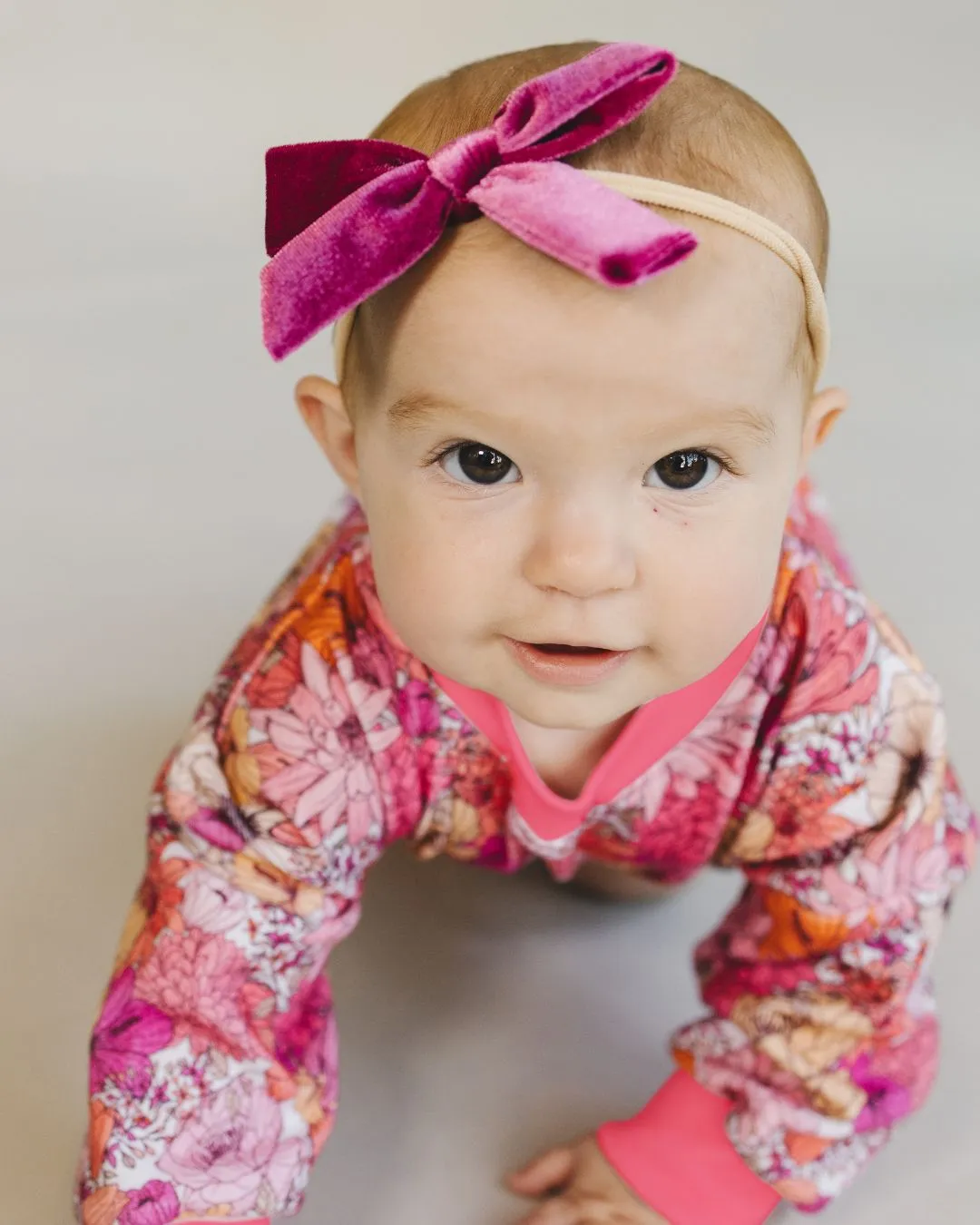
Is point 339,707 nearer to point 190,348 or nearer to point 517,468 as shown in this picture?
point 517,468

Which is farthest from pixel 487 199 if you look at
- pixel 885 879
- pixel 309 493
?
pixel 309 493

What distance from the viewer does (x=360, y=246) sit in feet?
2.07

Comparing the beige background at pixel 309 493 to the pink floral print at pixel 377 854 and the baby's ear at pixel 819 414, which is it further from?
the baby's ear at pixel 819 414

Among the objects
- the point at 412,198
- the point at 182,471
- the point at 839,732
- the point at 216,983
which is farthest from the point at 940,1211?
the point at 182,471

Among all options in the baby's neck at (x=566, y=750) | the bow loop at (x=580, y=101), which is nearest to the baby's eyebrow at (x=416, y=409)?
the bow loop at (x=580, y=101)

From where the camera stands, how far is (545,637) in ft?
2.26

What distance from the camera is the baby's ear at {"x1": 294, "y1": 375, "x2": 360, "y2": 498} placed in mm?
788

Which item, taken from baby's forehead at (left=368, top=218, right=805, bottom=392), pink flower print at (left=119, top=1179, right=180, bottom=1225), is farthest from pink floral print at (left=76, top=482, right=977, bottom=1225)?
baby's forehead at (left=368, top=218, right=805, bottom=392)

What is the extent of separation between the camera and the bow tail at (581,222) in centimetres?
58

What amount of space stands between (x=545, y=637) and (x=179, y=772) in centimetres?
27

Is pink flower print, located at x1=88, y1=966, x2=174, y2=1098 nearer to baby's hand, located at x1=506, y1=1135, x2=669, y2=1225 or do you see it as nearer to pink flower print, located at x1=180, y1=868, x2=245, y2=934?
pink flower print, located at x1=180, y1=868, x2=245, y2=934

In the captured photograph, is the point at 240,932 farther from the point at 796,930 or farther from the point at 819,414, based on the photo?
the point at 819,414

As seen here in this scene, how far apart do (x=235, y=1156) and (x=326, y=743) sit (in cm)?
23

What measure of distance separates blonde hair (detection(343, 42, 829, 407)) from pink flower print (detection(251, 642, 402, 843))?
6.8 inches
